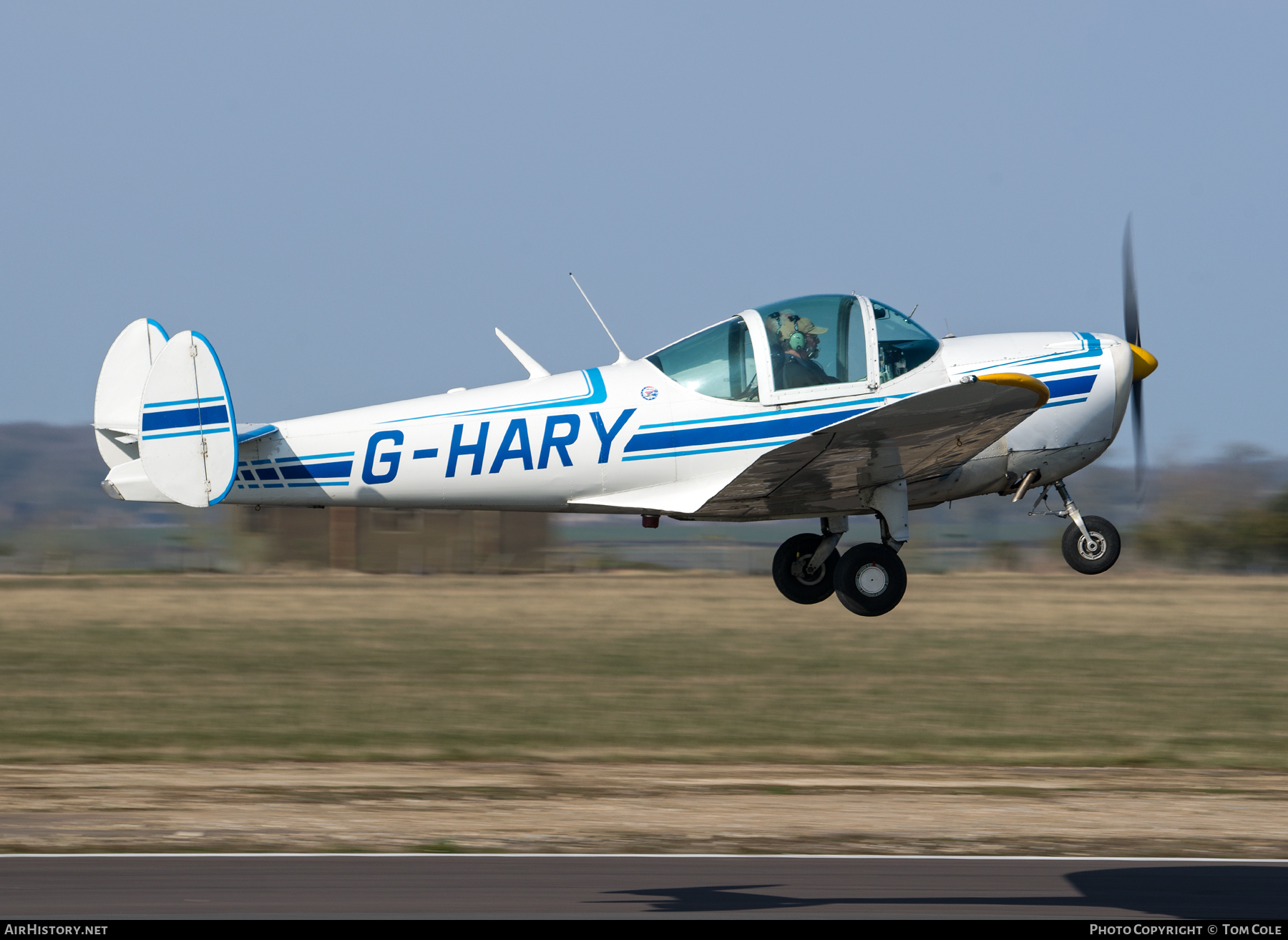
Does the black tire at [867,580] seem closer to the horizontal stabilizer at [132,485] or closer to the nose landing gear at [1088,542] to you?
the nose landing gear at [1088,542]

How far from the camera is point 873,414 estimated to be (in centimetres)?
936

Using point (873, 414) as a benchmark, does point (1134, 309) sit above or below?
above

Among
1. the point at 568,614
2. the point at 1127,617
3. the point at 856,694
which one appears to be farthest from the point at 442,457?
the point at 1127,617

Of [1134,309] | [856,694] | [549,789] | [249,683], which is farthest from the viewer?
[249,683]

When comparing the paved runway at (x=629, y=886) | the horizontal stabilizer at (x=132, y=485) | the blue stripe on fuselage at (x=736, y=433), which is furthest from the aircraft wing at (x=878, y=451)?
the horizontal stabilizer at (x=132, y=485)

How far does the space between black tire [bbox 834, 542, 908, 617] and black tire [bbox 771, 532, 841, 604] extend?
2.34 ft

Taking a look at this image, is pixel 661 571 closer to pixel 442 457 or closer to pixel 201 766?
pixel 201 766

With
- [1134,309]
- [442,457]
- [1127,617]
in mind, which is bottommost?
[1127,617]

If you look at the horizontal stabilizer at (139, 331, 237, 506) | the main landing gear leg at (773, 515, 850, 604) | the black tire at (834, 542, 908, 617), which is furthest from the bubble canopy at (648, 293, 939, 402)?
the horizontal stabilizer at (139, 331, 237, 506)

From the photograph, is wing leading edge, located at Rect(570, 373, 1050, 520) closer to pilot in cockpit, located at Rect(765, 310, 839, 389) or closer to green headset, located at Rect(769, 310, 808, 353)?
pilot in cockpit, located at Rect(765, 310, 839, 389)

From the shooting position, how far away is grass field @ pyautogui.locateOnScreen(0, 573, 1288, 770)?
18250 mm

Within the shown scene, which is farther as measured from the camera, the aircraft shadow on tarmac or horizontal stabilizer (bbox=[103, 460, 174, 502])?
horizontal stabilizer (bbox=[103, 460, 174, 502])

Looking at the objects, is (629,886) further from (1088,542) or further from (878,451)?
(1088,542)
